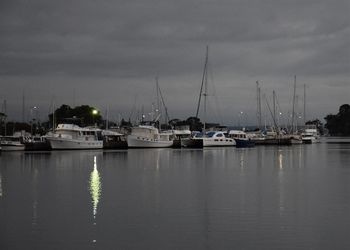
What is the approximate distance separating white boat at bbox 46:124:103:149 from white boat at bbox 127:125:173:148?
747 centimetres

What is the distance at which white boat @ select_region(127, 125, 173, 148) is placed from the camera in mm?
110250

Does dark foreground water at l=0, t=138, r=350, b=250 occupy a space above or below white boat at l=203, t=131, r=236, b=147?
below

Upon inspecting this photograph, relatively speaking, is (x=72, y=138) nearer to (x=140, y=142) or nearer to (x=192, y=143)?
(x=140, y=142)

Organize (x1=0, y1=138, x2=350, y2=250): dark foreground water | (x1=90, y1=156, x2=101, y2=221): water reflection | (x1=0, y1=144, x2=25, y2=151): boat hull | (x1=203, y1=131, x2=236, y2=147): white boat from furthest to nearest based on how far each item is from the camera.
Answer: (x1=203, y1=131, x2=236, y2=147): white boat → (x1=0, y1=144, x2=25, y2=151): boat hull → (x1=90, y1=156, x2=101, y2=221): water reflection → (x1=0, y1=138, x2=350, y2=250): dark foreground water

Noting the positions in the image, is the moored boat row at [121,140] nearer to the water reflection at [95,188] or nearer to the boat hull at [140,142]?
the boat hull at [140,142]

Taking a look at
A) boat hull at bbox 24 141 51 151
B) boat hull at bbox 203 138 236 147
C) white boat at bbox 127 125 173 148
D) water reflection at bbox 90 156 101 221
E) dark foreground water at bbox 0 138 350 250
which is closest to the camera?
dark foreground water at bbox 0 138 350 250

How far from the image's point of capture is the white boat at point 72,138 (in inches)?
3883

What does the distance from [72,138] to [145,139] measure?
1629cm

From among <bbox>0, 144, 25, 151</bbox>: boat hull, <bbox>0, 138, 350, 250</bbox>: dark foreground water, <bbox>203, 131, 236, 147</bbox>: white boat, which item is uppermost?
<bbox>203, 131, 236, 147</bbox>: white boat

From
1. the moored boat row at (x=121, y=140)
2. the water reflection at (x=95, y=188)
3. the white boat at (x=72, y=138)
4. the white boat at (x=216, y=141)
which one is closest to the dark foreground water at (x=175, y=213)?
the water reflection at (x=95, y=188)

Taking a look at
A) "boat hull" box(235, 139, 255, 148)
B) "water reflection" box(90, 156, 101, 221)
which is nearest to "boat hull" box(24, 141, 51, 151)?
"boat hull" box(235, 139, 255, 148)

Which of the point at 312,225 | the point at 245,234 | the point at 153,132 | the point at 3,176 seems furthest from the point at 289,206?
the point at 153,132

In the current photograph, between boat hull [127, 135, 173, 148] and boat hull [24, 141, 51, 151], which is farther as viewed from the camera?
boat hull [127, 135, 173, 148]

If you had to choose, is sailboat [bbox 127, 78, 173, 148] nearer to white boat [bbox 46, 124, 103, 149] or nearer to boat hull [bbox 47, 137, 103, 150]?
white boat [bbox 46, 124, 103, 149]
